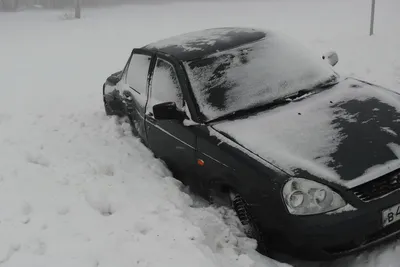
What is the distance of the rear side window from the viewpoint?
17.6 feet

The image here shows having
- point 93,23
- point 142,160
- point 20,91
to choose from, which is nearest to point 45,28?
point 93,23

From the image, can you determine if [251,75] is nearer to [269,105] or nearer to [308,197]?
[269,105]

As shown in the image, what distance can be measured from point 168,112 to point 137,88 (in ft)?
4.34

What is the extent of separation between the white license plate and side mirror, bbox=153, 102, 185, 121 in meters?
1.96

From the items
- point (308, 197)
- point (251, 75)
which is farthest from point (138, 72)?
point (308, 197)

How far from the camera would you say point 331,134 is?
145 inches

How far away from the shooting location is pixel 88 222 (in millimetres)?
3809

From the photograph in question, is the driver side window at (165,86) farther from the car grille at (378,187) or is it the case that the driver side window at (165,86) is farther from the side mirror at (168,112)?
the car grille at (378,187)

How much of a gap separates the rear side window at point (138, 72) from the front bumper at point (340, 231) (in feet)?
8.76

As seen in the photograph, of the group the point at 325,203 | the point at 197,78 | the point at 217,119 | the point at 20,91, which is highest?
the point at 197,78

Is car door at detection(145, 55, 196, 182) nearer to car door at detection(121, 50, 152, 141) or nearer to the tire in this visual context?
car door at detection(121, 50, 152, 141)

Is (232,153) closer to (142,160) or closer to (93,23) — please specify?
(142,160)

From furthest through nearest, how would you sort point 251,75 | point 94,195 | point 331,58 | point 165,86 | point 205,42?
point 331,58, point 205,42, point 165,86, point 251,75, point 94,195

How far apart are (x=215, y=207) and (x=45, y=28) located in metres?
19.4
